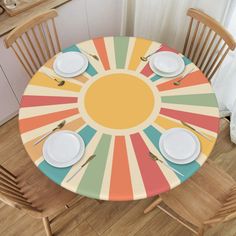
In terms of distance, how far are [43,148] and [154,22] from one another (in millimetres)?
1511

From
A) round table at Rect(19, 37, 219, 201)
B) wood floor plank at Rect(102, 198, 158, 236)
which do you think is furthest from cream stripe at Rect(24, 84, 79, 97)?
wood floor plank at Rect(102, 198, 158, 236)

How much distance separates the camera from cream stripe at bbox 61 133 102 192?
1.35 m

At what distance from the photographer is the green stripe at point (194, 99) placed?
5.27 ft

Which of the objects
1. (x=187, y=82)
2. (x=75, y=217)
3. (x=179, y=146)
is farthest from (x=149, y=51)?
(x=75, y=217)

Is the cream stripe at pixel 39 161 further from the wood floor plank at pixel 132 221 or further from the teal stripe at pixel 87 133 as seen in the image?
the wood floor plank at pixel 132 221

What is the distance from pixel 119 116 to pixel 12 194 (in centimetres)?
71

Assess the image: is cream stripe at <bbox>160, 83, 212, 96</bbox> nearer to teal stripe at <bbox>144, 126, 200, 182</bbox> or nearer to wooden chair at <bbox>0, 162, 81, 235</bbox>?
teal stripe at <bbox>144, 126, 200, 182</bbox>

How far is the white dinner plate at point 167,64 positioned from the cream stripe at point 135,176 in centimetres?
55

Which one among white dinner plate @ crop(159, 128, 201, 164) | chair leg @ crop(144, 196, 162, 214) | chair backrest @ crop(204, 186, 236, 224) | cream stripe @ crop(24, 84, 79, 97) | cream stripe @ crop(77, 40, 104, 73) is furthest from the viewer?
chair leg @ crop(144, 196, 162, 214)

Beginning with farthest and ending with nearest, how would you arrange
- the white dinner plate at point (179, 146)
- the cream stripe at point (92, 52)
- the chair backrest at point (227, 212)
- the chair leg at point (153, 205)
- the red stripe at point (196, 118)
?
1. the chair leg at point (153, 205)
2. the cream stripe at point (92, 52)
3. the red stripe at point (196, 118)
4. the white dinner plate at point (179, 146)
5. the chair backrest at point (227, 212)

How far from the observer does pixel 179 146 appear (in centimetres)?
145

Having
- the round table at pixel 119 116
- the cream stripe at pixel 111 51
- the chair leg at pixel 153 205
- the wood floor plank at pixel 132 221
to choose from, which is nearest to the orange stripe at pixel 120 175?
the round table at pixel 119 116

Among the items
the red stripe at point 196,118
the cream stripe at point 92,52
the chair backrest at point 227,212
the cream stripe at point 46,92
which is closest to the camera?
the chair backrest at point 227,212

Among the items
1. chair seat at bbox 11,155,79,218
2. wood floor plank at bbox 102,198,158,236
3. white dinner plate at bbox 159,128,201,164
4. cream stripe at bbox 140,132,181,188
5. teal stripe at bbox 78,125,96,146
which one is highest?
teal stripe at bbox 78,125,96,146
